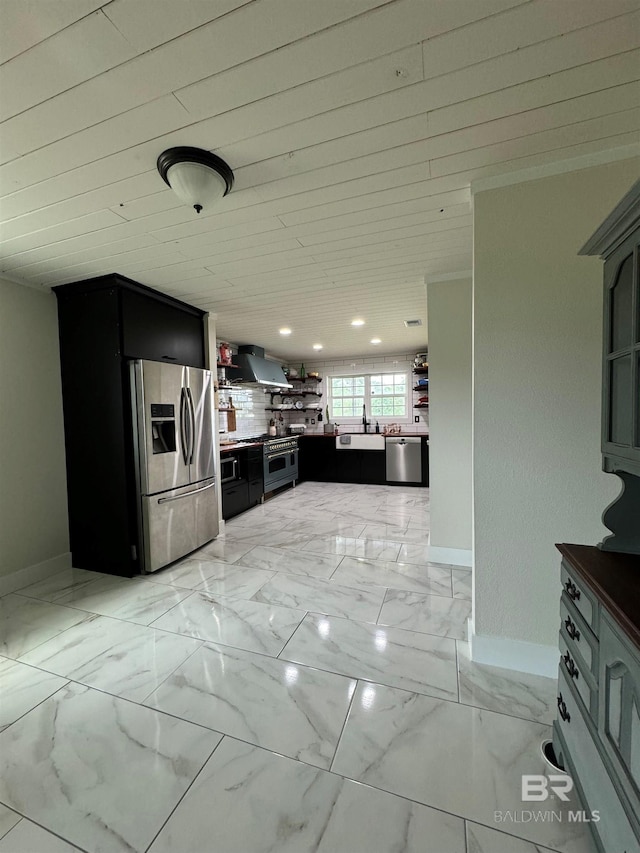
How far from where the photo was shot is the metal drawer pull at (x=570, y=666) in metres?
1.06

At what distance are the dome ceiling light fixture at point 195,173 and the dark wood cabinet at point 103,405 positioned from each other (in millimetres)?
1510

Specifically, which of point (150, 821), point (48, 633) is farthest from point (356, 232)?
point (48, 633)

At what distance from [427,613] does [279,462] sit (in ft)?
11.8

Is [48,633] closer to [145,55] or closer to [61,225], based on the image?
[61,225]

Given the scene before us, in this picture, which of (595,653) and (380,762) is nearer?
(595,653)

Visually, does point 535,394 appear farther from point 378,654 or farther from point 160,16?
Answer: point 160,16

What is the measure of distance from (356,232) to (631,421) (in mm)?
1712

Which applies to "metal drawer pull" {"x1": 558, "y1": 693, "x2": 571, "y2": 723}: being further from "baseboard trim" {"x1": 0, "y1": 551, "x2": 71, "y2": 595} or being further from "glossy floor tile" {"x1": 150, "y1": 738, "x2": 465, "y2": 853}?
"baseboard trim" {"x1": 0, "y1": 551, "x2": 71, "y2": 595}

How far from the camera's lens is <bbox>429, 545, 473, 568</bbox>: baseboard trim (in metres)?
2.82

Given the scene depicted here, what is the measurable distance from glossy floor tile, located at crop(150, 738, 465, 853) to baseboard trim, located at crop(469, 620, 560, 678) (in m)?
0.77

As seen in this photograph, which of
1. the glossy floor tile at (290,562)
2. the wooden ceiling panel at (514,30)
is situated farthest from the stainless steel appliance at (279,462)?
the wooden ceiling panel at (514,30)

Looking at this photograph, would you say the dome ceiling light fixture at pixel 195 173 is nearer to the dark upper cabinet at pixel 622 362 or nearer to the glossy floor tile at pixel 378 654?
the dark upper cabinet at pixel 622 362

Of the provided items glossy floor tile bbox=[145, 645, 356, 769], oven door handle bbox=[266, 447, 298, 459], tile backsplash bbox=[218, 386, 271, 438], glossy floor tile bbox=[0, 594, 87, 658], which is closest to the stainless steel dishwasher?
oven door handle bbox=[266, 447, 298, 459]

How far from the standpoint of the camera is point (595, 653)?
Result: 3.09ft
